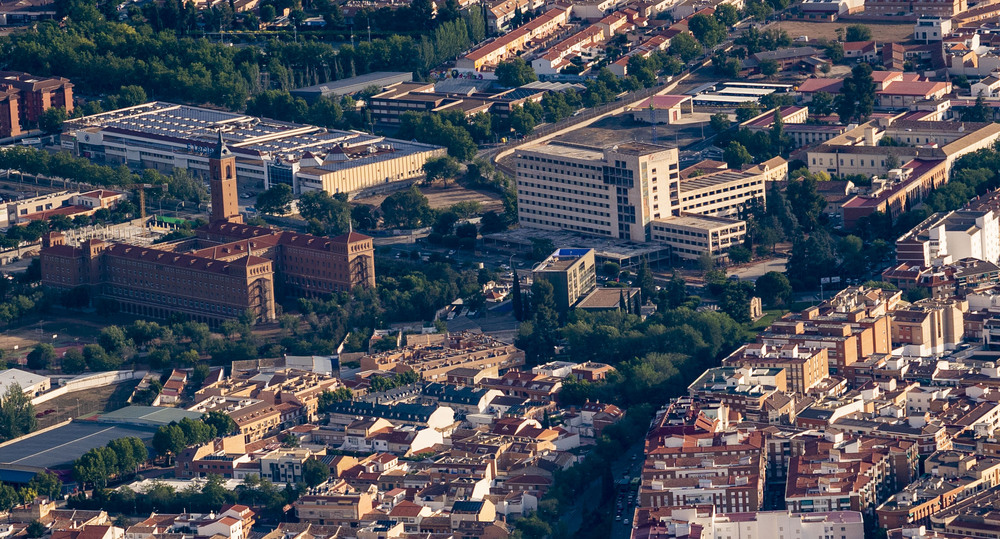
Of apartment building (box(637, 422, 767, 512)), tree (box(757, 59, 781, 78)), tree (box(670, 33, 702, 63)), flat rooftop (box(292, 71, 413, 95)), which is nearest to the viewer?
apartment building (box(637, 422, 767, 512))

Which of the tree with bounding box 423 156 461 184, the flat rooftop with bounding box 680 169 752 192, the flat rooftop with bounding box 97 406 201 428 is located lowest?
the flat rooftop with bounding box 97 406 201 428

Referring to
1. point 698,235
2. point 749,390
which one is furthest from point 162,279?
point 749,390

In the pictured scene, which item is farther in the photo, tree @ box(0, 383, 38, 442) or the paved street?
tree @ box(0, 383, 38, 442)

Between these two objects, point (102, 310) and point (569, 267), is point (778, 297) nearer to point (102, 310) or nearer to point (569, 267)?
point (569, 267)

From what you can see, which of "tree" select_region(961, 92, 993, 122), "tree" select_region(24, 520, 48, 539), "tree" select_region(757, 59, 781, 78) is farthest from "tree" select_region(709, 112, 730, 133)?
"tree" select_region(24, 520, 48, 539)

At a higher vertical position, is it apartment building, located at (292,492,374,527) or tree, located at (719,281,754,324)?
tree, located at (719,281,754,324)

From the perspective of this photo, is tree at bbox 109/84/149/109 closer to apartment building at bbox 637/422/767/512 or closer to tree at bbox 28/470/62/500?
tree at bbox 28/470/62/500

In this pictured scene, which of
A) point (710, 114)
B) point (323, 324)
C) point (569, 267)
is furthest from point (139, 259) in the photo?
point (710, 114)
